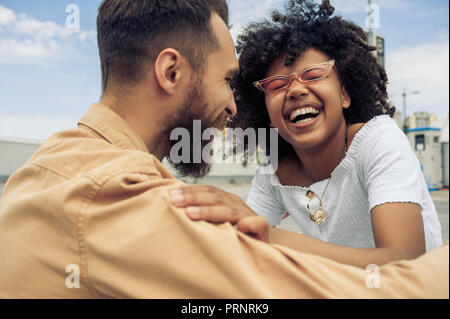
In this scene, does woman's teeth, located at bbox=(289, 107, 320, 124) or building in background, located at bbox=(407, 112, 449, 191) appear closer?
woman's teeth, located at bbox=(289, 107, 320, 124)

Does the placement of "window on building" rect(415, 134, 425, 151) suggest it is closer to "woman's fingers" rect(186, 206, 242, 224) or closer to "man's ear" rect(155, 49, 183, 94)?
"man's ear" rect(155, 49, 183, 94)

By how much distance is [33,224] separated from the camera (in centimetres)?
108

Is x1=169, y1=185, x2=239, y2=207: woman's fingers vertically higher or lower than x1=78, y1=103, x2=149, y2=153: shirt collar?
lower

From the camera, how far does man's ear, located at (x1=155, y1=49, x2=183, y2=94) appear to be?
1.56 meters

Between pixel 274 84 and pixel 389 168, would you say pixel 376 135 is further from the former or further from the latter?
pixel 274 84

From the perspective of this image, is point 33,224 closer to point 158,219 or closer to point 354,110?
point 158,219

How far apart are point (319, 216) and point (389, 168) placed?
1.94 ft

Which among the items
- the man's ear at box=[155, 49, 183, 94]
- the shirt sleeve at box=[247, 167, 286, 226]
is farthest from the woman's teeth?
the man's ear at box=[155, 49, 183, 94]

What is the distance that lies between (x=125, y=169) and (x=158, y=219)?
17 centimetres

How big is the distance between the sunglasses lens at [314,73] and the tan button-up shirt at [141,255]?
1277 mm

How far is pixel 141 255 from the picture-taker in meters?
0.97

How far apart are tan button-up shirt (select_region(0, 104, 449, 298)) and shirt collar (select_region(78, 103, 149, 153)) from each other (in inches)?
10.4

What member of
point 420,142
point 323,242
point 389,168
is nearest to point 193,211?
point 323,242
